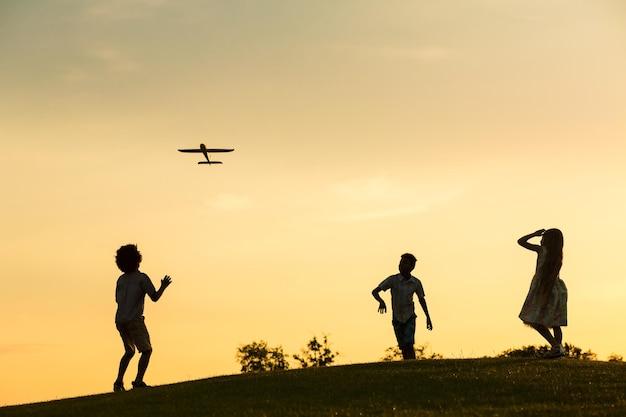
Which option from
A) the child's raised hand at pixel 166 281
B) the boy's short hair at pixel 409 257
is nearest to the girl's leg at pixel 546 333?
the boy's short hair at pixel 409 257

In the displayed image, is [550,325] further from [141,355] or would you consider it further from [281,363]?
[281,363]

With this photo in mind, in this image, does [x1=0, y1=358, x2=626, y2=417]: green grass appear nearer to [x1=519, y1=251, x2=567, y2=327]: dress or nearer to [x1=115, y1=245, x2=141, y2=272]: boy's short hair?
[x1=519, y1=251, x2=567, y2=327]: dress

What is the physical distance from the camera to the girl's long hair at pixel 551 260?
88.2 feet

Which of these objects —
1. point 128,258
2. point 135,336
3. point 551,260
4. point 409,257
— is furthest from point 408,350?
point 128,258

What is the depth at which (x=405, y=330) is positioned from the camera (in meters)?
29.3

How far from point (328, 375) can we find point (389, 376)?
1.56m

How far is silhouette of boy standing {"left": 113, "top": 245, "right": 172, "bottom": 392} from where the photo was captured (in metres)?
23.8

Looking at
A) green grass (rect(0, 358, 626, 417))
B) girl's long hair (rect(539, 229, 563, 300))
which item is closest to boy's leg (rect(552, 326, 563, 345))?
girl's long hair (rect(539, 229, 563, 300))

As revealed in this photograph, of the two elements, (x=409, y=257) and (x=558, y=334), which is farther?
(x=409, y=257)

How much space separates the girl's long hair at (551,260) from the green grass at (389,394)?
215 centimetres

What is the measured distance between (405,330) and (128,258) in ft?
29.9

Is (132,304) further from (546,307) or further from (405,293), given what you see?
(546,307)

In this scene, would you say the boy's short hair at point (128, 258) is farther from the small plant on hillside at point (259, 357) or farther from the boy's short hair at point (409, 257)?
the small plant on hillside at point (259, 357)

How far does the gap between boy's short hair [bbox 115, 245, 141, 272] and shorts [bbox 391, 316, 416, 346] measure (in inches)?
342
